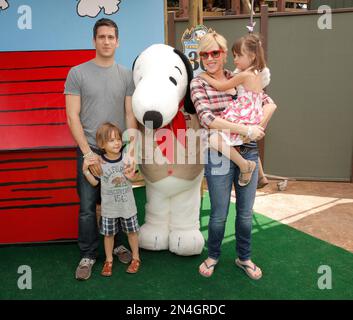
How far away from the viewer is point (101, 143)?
8.52 feet

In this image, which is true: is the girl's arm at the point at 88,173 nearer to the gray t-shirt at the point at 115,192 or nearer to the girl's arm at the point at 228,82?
the gray t-shirt at the point at 115,192

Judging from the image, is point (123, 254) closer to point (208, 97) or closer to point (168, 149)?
point (168, 149)

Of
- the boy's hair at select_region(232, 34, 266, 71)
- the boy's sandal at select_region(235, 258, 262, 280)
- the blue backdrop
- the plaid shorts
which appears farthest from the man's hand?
the blue backdrop

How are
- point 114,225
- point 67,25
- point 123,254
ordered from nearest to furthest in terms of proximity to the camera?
point 114,225, point 123,254, point 67,25

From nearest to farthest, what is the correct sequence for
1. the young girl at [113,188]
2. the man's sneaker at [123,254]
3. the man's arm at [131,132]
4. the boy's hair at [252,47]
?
the boy's hair at [252,47] → the young girl at [113,188] → the man's arm at [131,132] → the man's sneaker at [123,254]

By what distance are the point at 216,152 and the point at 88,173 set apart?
875 millimetres

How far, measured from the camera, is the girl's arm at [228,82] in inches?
93.9

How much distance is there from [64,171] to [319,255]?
7.14ft

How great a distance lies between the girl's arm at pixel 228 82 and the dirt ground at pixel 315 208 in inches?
73.5

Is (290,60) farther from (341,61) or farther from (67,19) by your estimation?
(67,19)

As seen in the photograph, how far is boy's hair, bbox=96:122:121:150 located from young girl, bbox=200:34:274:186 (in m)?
0.64

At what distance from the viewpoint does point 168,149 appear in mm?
2871

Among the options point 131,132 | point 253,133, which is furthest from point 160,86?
point 253,133

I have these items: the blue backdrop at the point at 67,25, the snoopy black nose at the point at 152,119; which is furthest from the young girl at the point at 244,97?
the blue backdrop at the point at 67,25
